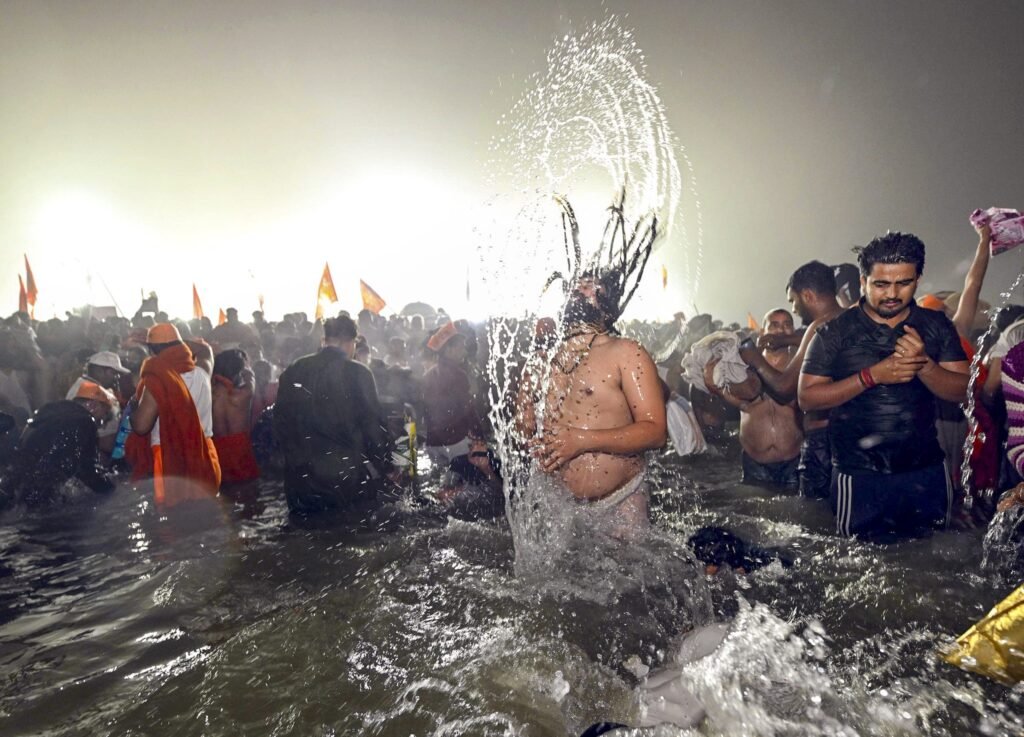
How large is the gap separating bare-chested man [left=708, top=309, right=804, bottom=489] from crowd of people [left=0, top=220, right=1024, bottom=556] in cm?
2

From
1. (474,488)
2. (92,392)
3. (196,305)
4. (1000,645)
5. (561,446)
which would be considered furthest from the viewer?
(196,305)

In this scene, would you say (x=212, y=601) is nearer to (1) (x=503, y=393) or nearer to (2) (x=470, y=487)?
(1) (x=503, y=393)

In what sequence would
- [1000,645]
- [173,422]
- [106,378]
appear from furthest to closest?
[106,378], [173,422], [1000,645]

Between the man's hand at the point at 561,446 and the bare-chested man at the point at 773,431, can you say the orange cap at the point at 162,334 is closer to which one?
the man's hand at the point at 561,446

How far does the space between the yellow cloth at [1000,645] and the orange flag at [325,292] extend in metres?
17.5

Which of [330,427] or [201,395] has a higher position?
[201,395]

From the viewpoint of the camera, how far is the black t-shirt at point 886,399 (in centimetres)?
319

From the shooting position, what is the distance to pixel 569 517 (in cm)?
335

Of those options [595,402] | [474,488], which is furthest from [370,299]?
[595,402]

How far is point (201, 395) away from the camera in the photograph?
18.1 ft

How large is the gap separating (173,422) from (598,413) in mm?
4336

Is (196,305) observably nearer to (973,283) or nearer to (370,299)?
(370,299)

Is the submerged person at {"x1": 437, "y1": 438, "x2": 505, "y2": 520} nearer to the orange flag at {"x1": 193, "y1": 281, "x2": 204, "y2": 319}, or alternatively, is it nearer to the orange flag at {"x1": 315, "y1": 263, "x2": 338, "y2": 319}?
the orange flag at {"x1": 315, "y1": 263, "x2": 338, "y2": 319}

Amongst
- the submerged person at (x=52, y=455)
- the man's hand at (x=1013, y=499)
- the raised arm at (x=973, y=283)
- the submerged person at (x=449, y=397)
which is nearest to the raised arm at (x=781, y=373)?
the raised arm at (x=973, y=283)
